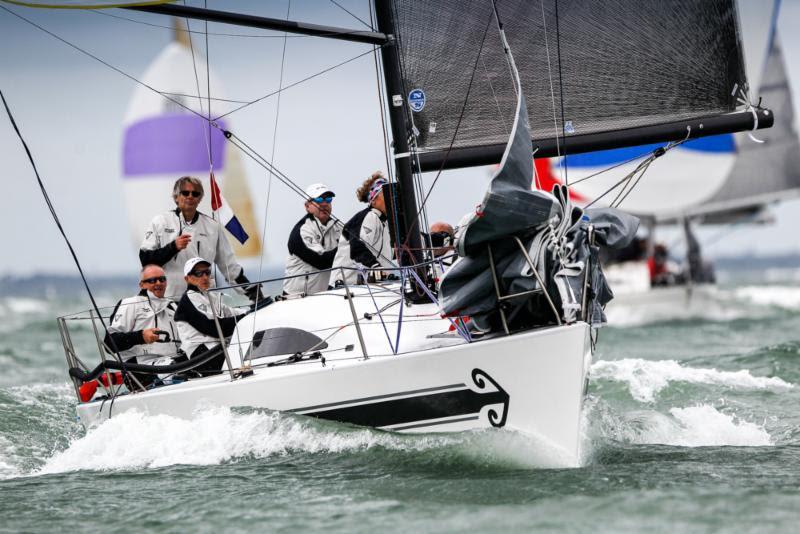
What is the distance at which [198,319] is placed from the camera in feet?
22.4

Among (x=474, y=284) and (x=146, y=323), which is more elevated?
(x=474, y=284)

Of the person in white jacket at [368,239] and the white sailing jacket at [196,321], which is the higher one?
the person in white jacket at [368,239]

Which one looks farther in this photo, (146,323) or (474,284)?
(146,323)

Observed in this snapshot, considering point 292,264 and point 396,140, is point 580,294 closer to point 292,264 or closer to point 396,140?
point 396,140

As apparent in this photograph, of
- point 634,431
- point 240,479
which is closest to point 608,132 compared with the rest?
point 634,431

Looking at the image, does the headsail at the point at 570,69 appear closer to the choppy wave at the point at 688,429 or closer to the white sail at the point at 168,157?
the choppy wave at the point at 688,429

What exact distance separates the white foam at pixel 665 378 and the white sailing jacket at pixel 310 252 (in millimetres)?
2850

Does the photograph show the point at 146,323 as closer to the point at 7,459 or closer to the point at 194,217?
the point at 194,217

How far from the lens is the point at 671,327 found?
19406 millimetres

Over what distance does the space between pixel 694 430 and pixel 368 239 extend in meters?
2.59

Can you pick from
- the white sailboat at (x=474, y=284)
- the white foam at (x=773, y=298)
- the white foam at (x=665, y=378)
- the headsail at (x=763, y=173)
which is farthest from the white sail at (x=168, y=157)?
the white foam at (x=773, y=298)

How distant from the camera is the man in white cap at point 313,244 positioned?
7488 mm

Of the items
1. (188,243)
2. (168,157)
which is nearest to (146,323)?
(188,243)

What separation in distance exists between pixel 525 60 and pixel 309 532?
11.9 ft
